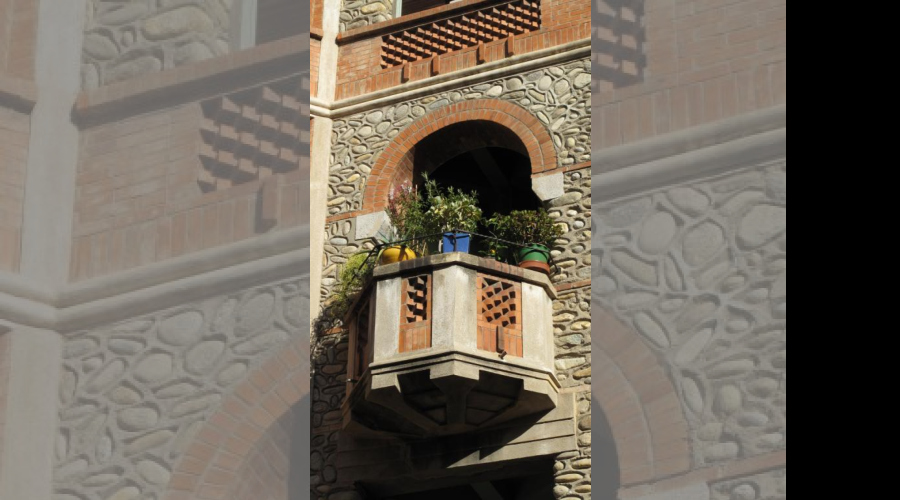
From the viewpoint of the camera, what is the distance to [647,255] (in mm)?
9766

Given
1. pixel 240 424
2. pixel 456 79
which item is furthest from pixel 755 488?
pixel 456 79

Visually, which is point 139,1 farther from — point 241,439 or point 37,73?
point 241,439

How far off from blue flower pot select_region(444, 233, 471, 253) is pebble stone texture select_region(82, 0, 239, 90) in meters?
2.79

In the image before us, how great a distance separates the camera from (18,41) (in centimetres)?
991

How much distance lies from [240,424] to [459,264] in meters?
2.84

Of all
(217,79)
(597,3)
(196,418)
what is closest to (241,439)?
(196,418)

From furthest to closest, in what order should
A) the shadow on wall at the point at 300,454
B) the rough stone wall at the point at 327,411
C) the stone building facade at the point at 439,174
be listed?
the rough stone wall at the point at 327,411 < the stone building facade at the point at 439,174 < the shadow on wall at the point at 300,454

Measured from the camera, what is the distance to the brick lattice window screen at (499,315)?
11836 millimetres

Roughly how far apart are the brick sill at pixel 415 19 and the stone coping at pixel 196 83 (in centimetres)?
425

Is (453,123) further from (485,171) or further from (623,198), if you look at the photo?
(623,198)

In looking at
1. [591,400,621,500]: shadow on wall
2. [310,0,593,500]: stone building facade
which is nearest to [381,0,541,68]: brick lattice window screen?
[310,0,593,500]: stone building facade

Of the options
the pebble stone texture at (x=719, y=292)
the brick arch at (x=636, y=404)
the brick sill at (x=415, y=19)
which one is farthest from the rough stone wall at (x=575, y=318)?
the pebble stone texture at (x=719, y=292)

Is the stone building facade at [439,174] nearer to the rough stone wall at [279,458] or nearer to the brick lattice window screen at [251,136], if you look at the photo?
the rough stone wall at [279,458]

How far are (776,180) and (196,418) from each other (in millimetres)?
2939
